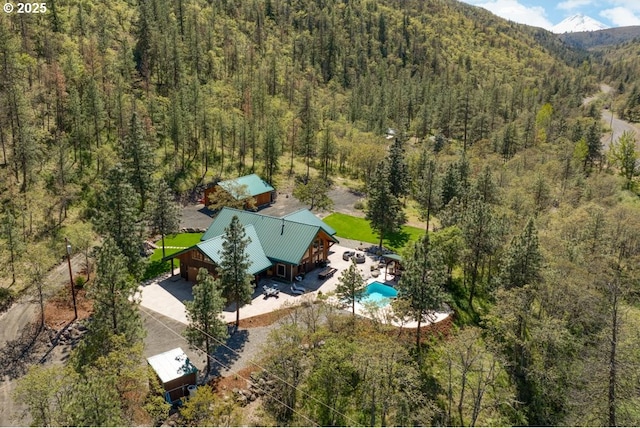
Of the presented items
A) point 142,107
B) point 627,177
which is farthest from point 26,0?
point 627,177

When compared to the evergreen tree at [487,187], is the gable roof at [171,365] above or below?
below

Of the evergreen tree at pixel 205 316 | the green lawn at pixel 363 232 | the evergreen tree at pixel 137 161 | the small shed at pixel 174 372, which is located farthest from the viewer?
the green lawn at pixel 363 232

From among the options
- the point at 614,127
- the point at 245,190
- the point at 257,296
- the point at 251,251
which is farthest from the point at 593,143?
the point at 257,296

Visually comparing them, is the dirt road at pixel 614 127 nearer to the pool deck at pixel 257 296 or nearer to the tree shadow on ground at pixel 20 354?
the pool deck at pixel 257 296

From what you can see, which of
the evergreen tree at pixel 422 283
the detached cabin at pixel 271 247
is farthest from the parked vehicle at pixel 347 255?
the evergreen tree at pixel 422 283

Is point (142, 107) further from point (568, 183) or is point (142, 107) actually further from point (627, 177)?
point (627, 177)

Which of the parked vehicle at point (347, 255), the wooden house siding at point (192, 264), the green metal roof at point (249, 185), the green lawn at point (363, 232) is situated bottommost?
the green lawn at point (363, 232)

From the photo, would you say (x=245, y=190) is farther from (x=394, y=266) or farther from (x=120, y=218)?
(x=120, y=218)
